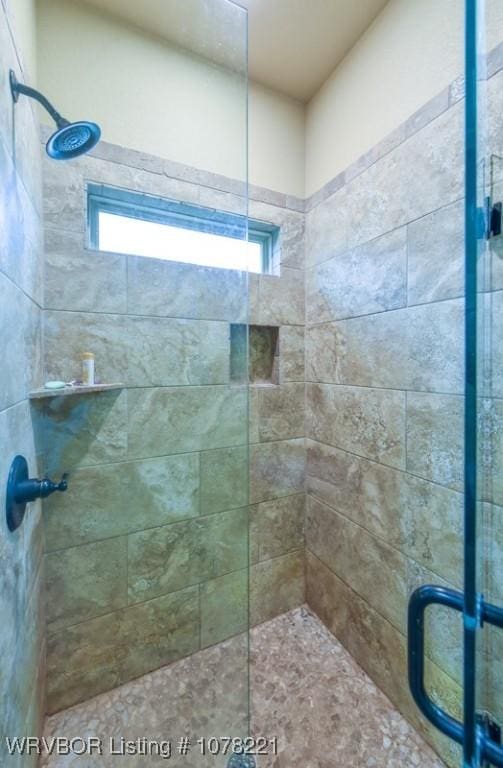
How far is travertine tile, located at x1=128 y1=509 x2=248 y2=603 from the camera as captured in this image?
132 centimetres

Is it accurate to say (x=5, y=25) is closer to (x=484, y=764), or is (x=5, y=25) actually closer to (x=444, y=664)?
(x=484, y=764)

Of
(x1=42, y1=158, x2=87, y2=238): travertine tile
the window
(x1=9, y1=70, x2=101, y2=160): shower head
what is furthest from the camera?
the window

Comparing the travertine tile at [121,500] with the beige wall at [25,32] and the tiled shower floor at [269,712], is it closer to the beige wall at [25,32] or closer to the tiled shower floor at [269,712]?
the tiled shower floor at [269,712]

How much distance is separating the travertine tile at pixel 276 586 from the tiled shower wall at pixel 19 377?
91 cm

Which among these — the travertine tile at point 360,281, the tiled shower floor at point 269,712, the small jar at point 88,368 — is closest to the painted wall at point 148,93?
the travertine tile at point 360,281

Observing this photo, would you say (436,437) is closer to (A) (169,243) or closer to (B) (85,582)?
(A) (169,243)

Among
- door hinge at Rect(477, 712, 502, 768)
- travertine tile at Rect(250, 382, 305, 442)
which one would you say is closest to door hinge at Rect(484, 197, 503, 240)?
travertine tile at Rect(250, 382, 305, 442)

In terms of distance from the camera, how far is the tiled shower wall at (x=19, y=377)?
701mm

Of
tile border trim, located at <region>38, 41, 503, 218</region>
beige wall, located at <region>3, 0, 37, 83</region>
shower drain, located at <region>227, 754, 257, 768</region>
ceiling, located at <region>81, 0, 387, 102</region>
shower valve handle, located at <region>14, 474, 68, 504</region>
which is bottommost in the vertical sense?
shower drain, located at <region>227, 754, 257, 768</region>

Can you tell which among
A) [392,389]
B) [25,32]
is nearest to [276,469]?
[392,389]

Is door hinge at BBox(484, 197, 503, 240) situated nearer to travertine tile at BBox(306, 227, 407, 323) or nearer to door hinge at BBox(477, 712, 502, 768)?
travertine tile at BBox(306, 227, 407, 323)

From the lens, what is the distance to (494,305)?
84 centimetres

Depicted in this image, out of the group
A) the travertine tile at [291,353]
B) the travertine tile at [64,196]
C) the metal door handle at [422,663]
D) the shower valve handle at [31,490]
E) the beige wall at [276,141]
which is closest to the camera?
the metal door handle at [422,663]

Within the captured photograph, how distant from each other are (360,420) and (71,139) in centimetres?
141
